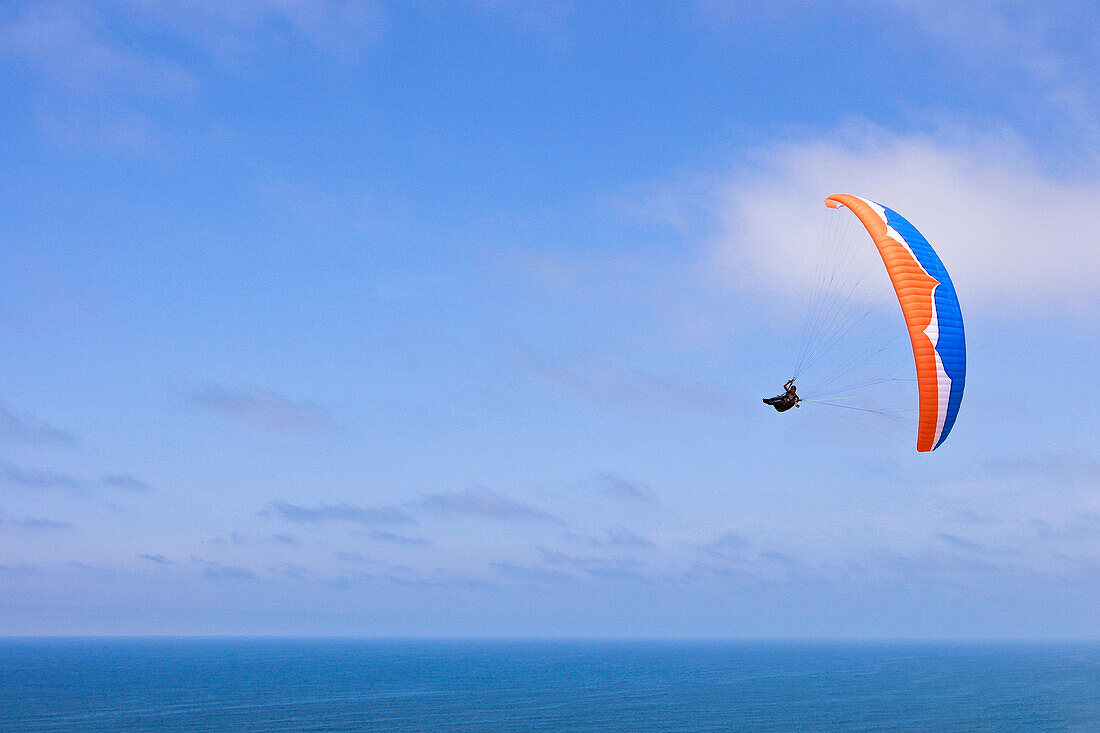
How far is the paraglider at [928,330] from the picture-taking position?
3064cm

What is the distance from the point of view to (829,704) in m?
111

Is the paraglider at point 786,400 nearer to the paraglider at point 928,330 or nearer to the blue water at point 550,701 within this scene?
the paraglider at point 928,330

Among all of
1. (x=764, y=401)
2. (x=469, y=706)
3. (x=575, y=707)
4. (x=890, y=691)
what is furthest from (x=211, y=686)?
(x=764, y=401)

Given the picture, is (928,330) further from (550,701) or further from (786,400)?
(550,701)

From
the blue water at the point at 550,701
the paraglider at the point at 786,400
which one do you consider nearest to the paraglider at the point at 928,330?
the paraglider at the point at 786,400

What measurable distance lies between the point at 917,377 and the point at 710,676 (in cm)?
15319

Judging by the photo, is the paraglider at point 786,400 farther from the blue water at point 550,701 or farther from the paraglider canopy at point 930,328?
the blue water at point 550,701

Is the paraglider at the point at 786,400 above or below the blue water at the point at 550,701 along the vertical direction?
above

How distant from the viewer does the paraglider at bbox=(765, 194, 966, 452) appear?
30.6m

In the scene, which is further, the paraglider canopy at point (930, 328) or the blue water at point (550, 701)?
the blue water at point (550, 701)

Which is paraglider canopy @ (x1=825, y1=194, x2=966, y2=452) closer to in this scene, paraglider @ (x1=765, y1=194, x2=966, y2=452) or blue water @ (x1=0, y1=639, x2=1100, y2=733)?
paraglider @ (x1=765, y1=194, x2=966, y2=452)

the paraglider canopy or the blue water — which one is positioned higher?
the paraglider canopy

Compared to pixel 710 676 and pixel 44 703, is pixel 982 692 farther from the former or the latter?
pixel 44 703

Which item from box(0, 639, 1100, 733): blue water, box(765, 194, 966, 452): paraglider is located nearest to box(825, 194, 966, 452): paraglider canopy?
box(765, 194, 966, 452): paraglider
